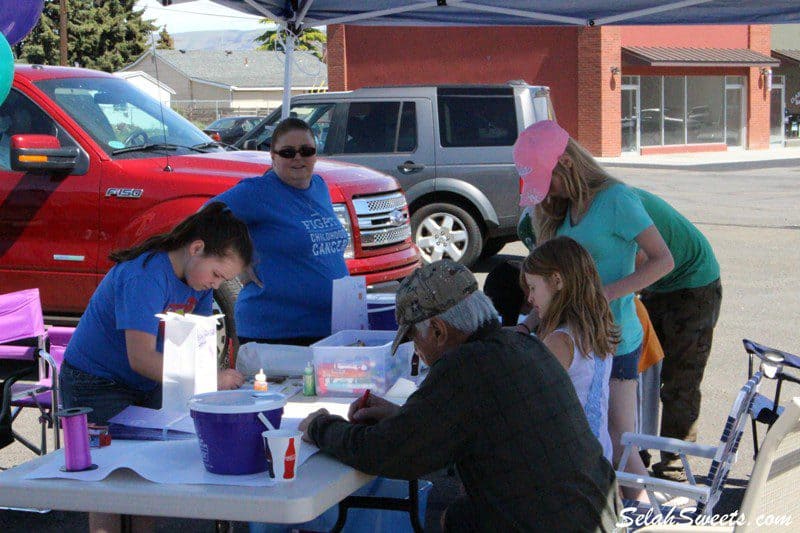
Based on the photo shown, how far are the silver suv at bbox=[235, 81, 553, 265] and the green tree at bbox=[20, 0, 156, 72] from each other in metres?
44.6

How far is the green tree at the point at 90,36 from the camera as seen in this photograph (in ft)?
171

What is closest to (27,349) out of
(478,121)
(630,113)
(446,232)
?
(446,232)

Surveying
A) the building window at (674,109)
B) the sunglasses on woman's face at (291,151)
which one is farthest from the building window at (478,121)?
the building window at (674,109)

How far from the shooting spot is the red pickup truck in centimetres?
704

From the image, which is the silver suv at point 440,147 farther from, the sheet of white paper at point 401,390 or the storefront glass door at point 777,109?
the storefront glass door at point 777,109

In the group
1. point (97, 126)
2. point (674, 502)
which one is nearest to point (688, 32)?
point (97, 126)

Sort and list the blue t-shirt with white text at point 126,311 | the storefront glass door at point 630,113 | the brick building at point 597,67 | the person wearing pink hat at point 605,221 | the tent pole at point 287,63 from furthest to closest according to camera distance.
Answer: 1. the storefront glass door at point 630,113
2. the brick building at point 597,67
3. the tent pole at point 287,63
4. the person wearing pink hat at point 605,221
5. the blue t-shirt with white text at point 126,311

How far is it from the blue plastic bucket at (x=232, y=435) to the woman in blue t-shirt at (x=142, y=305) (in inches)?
29.2

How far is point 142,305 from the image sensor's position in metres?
3.36

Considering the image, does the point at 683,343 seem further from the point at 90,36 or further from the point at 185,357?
the point at 90,36

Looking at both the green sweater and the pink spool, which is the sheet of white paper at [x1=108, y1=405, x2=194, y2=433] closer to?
the pink spool

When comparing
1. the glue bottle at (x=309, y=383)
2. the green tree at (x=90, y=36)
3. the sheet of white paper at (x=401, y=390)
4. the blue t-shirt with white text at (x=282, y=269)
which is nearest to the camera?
the sheet of white paper at (x=401, y=390)

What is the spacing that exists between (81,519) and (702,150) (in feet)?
115

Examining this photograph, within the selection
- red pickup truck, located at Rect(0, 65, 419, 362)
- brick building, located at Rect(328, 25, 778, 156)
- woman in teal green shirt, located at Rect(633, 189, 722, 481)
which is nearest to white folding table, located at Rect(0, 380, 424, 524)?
woman in teal green shirt, located at Rect(633, 189, 722, 481)
